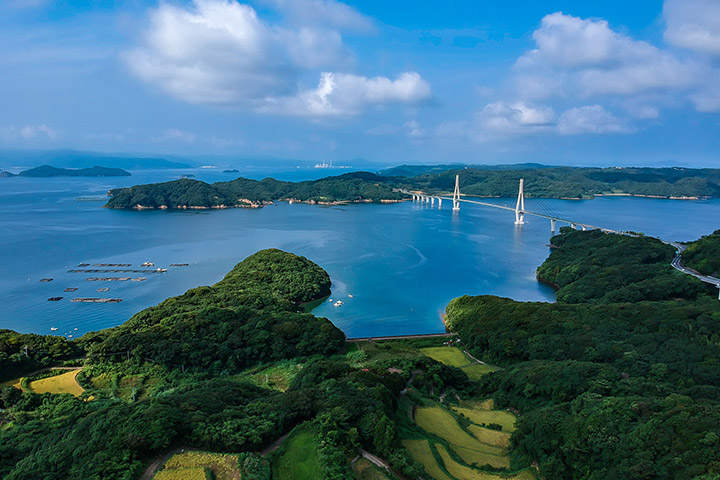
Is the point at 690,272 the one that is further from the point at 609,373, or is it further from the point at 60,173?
the point at 60,173

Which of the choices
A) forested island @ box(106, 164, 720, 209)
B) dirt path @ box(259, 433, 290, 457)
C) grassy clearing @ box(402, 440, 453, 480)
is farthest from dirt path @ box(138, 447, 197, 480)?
forested island @ box(106, 164, 720, 209)

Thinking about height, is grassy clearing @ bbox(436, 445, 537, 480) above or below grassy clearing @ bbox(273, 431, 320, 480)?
below

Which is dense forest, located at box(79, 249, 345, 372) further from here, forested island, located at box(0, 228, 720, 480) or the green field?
the green field

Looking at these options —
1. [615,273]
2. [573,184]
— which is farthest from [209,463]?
[573,184]

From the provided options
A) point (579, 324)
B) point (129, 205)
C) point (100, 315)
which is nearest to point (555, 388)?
point (579, 324)

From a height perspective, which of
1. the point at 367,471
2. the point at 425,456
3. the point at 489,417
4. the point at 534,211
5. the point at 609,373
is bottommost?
the point at 489,417

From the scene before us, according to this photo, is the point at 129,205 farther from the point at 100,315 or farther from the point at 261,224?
the point at 100,315

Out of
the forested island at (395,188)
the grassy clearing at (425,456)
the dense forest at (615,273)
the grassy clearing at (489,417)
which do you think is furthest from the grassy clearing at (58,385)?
the forested island at (395,188)
